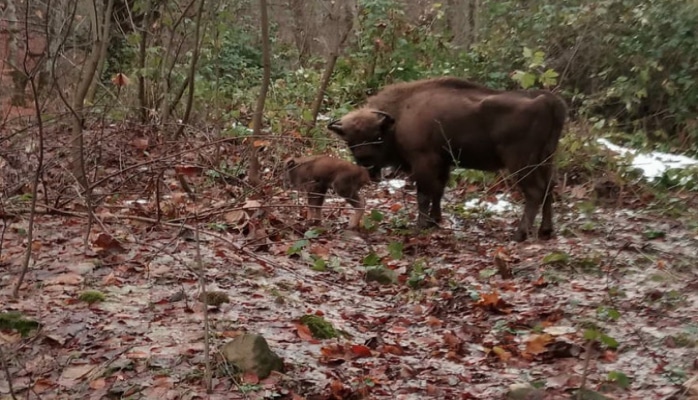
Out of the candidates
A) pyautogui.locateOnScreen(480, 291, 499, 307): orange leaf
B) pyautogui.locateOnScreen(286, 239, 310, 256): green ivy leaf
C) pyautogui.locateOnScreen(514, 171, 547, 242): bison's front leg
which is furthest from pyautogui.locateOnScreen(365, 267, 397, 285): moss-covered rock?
pyautogui.locateOnScreen(514, 171, 547, 242): bison's front leg

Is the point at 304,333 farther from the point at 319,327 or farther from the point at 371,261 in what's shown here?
the point at 371,261

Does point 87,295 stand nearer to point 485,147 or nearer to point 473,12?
point 485,147

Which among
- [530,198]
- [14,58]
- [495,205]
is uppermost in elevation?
[14,58]

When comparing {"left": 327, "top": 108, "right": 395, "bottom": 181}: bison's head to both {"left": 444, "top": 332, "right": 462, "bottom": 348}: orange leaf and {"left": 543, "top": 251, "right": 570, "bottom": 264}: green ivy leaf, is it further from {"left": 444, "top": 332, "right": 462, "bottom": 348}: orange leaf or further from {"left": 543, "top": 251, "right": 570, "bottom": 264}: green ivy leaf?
{"left": 444, "top": 332, "right": 462, "bottom": 348}: orange leaf

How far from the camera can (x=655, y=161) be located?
10672 mm

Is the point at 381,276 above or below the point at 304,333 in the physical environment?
below

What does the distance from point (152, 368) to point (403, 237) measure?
4329 mm

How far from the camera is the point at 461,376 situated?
4.87 m

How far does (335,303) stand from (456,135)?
3.22m

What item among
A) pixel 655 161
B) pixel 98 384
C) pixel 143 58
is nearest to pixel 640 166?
pixel 655 161

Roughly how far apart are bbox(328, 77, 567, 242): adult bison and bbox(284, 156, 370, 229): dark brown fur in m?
0.40

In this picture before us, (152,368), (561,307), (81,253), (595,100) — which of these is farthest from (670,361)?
(595,100)

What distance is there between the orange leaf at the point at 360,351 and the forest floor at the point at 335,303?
0.09ft

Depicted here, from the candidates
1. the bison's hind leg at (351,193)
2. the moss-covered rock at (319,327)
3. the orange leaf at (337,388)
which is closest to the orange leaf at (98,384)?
the orange leaf at (337,388)
